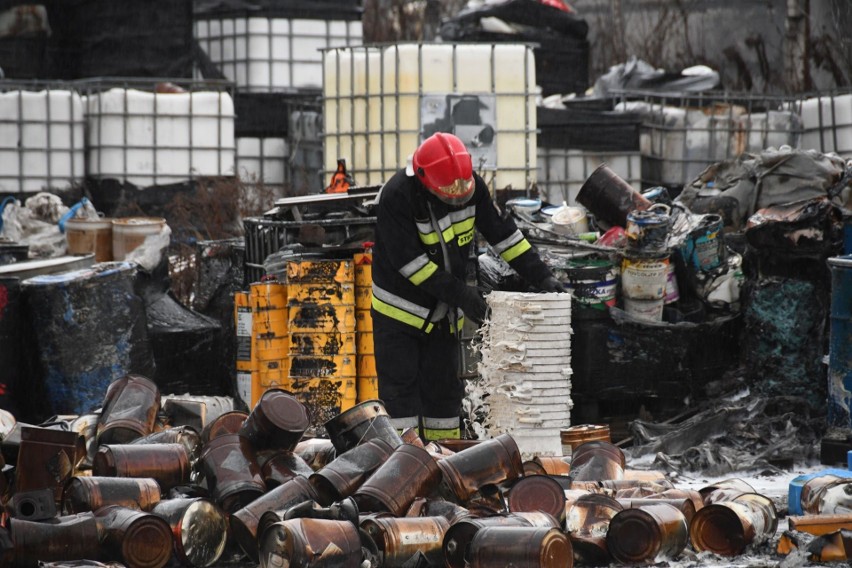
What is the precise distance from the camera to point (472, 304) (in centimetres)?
673

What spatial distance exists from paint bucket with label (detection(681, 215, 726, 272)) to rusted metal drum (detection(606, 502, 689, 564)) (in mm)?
3335

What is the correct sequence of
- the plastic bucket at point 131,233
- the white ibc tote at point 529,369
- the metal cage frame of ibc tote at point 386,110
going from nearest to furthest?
1. the white ibc tote at point 529,369
2. the plastic bucket at point 131,233
3. the metal cage frame of ibc tote at point 386,110

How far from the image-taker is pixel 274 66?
53.4 ft

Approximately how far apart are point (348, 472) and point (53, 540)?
1179mm

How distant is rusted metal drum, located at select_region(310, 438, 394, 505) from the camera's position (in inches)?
209

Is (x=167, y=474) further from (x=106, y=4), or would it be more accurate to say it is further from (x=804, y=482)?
(x=106, y=4)

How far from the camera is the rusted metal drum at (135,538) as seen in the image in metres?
4.93

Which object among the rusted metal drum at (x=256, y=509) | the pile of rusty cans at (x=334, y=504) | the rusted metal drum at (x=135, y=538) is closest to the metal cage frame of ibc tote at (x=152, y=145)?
the pile of rusty cans at (x=334, y=504)

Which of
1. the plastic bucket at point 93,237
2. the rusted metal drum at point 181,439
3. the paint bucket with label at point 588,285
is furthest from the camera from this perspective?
the plastic bucket at point 93,237

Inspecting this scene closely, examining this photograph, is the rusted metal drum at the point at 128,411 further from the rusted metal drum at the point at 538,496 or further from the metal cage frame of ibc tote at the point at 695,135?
the metal cage frame of ibc tote at the point at 695,135

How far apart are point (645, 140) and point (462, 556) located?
9.63 m

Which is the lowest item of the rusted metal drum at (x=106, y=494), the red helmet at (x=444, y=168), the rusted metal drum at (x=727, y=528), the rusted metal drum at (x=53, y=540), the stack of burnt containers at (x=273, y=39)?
the rusted metal drum at (x=727, y=528)

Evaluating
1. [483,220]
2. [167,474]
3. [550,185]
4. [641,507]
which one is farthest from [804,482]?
[550,185]

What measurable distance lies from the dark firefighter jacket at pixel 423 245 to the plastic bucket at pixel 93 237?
3511 millimetres
